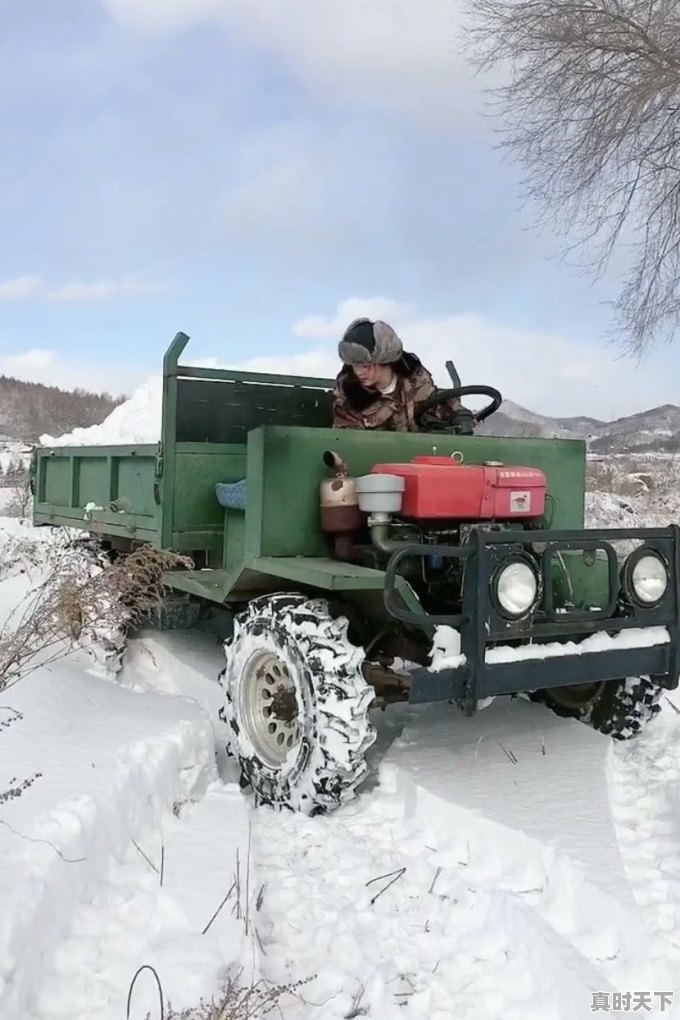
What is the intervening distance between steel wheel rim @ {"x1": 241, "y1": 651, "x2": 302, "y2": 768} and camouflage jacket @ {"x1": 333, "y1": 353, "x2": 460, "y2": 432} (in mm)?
1635

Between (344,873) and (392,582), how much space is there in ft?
3.31

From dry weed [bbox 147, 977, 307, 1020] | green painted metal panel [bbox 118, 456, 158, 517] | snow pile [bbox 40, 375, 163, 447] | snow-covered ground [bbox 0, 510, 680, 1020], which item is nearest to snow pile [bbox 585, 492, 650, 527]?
snow pile [bbox 40, 375, 163, 447]

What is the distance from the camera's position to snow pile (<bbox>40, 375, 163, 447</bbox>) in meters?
8.04

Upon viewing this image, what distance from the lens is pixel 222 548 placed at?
16.4ft

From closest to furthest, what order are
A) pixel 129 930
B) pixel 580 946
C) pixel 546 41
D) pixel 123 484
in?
pixel 129 930, pixel 580 946, pixel 123 484, pixel 546 41

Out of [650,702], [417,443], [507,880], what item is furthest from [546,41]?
[507,880]

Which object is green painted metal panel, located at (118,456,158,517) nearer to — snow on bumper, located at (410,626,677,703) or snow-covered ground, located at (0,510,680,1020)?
snow-covered ground, located at (0,510,680,1020)

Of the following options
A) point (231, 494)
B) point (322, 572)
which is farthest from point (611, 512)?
point (322, 572)

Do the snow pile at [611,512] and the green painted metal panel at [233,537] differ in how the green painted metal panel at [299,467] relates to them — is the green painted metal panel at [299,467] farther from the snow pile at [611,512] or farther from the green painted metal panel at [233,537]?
the snow pile at [611,512]

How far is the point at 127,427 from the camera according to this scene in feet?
27.9

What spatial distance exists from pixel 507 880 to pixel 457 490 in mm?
1526

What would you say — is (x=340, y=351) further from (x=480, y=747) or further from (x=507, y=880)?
(x=507, y=880)

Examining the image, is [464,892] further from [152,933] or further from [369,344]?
[369,344]

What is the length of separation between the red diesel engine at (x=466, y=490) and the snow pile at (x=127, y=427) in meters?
4.08
